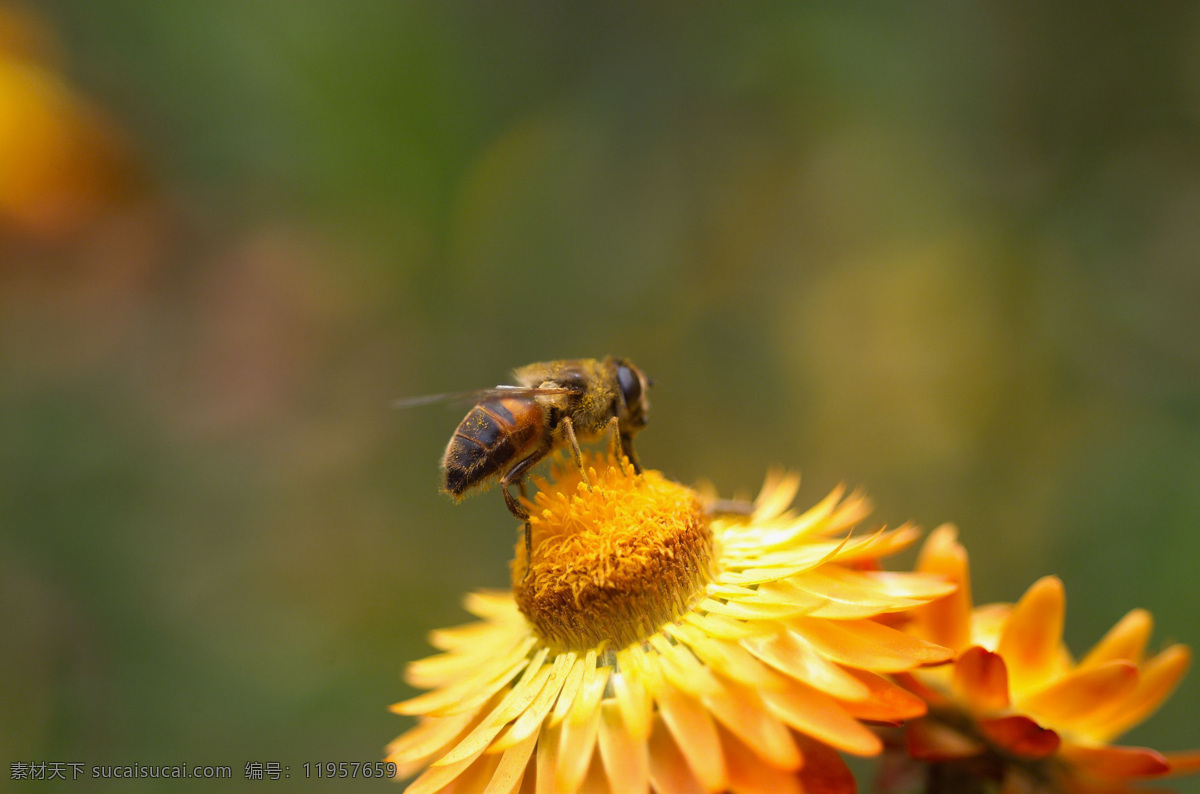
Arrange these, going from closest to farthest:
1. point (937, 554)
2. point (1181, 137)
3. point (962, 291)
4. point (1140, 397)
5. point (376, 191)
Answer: point (937, 554) → point (1140, 397) → point (1181, 137) → point (962, 291) → point (376, 191)

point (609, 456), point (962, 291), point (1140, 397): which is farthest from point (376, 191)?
point (1140, 397)

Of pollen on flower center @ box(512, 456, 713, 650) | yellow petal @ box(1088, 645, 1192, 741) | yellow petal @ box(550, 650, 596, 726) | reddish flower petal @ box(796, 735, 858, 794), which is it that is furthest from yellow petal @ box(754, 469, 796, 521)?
yellow petal @ box(1088, 645, 1192, 741)

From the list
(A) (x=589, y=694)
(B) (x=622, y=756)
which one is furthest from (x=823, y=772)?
(A) (x=589, y=694)

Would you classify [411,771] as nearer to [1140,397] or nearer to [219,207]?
[1140,397]

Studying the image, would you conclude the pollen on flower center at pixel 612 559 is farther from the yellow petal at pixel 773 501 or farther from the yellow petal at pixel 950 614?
the yellow petal at pixel 950 614

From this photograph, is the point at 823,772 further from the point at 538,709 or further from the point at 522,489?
the point at 522,489
